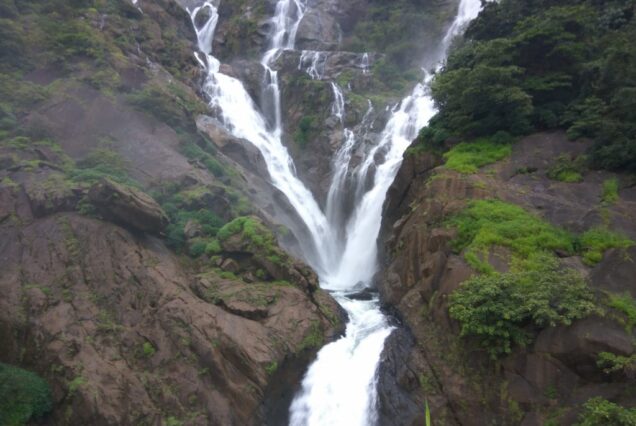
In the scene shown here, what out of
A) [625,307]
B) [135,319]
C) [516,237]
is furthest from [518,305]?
[135,319]

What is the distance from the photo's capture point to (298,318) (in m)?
15.7

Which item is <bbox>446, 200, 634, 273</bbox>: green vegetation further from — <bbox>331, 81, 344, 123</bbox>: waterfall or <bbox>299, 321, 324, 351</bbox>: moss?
<bbox>331, 81, 344, 123</bbox>: waterfall

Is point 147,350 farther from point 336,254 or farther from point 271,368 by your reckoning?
point 336,254

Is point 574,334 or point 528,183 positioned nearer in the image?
point 574,334

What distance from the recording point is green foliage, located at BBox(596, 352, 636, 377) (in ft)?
30.7

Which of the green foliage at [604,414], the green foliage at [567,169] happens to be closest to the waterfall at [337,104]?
the green foliage at [567,169]

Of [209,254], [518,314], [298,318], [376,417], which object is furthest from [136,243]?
[518,314]

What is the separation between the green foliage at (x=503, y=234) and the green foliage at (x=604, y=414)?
4288 mm

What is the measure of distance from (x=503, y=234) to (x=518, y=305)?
10.6 ft

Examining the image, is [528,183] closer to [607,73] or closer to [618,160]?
[618,160]

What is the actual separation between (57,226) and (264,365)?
9474 mm

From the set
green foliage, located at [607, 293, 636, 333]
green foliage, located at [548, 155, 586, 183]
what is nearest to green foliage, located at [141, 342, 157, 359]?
green foliage, located at [607, 293, 636, 333]

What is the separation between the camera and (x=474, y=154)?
1789cm

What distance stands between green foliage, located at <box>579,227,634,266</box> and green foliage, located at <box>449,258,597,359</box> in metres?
1.19
